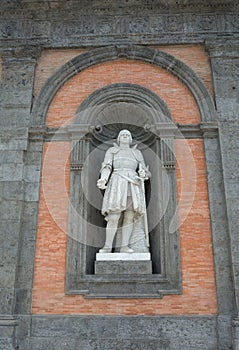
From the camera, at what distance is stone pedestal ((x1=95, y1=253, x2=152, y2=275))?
6996 mm

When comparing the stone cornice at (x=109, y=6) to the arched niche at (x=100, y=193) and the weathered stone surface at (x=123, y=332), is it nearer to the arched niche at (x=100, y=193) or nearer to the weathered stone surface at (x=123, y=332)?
the arched niche at (x=100, y=193)

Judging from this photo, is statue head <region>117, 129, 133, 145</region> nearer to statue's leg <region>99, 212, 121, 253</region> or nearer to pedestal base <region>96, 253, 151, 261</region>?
statue's leg <region>99, 212, 121, 253</region>

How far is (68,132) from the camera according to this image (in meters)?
8.05

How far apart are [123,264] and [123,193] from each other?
144cm

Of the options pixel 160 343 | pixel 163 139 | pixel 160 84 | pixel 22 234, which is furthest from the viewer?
pixel 160 84

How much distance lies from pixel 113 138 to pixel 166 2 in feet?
11.8

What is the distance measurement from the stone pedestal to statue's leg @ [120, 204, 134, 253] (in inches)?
6.8

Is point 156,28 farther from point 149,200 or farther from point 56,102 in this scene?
point 149,200

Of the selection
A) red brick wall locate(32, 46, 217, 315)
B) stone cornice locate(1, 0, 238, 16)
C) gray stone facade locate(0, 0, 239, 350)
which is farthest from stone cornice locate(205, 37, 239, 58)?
stone cornice locate(1, 0, 238, 16)

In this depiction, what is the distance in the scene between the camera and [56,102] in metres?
8.42

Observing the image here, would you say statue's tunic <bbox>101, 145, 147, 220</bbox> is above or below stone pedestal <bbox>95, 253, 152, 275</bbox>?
above

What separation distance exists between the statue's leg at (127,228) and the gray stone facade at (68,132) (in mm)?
1342

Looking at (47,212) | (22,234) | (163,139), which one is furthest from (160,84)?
(22,234)

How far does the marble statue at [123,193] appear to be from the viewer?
739 centimetres
